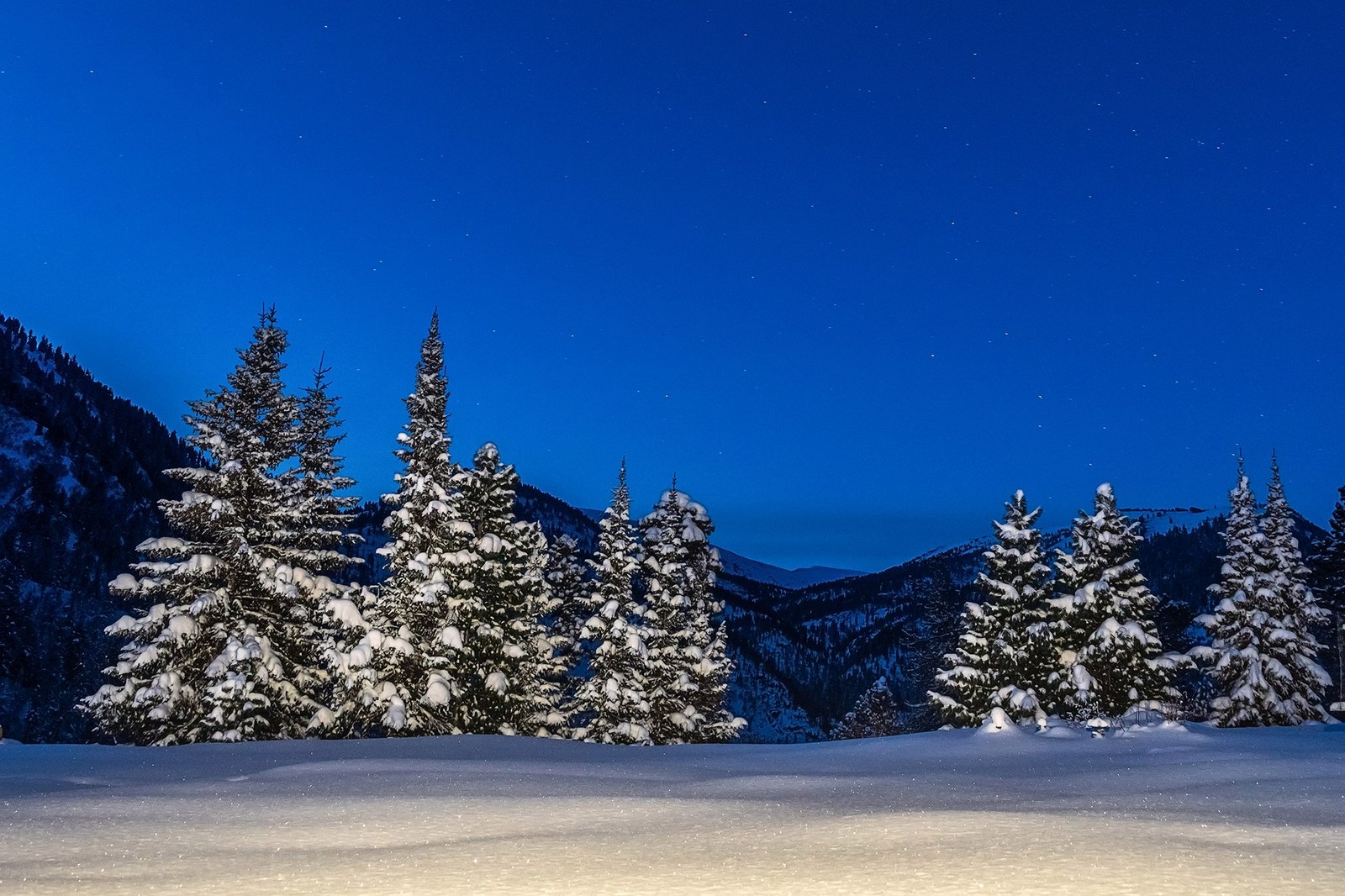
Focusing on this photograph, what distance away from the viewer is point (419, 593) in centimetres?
3008

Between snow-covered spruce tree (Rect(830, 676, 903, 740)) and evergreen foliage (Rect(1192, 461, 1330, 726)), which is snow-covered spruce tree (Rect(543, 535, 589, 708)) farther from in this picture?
snow-covered spruce tree (Rect(830, 676, 903, 740))

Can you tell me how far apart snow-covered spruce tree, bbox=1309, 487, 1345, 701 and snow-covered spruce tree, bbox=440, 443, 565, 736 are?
36.1 m

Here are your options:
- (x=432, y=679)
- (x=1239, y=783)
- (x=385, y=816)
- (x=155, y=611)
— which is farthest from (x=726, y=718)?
(x=385, y=816)

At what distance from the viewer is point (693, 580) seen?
3750 cm

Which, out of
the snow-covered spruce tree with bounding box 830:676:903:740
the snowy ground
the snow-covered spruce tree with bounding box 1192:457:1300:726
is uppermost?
the snow-covered spruce tree with bounding box 1192:457:1300:726

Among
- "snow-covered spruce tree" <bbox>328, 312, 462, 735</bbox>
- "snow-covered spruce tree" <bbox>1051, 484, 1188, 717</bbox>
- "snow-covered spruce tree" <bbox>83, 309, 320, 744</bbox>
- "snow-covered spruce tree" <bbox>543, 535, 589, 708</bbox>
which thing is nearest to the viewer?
"snow-covered spruce tree" <bbox>83, 309, 320, 744</bbox>

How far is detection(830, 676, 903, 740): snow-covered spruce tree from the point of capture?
69938 millimetres

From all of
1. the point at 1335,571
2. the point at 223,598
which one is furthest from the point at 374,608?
the point at 1335,571

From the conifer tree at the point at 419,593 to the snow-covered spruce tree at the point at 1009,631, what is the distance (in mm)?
19475

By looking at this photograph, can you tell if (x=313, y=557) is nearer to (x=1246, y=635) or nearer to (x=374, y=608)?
(x=374, y=608)

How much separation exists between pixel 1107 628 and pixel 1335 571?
59.7 ft

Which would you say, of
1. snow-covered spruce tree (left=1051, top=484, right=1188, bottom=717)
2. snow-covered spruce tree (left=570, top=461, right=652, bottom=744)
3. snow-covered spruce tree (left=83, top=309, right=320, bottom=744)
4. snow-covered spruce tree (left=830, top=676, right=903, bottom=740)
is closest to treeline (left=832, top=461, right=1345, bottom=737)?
A: snow-covered spruce tree (left=1051, top=484, right=1188, bottom=717)

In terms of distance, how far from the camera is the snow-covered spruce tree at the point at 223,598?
25.3 metres

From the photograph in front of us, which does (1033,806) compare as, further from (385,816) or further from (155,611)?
(155,611)
